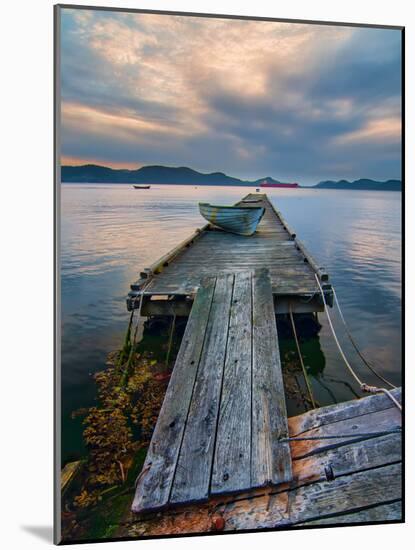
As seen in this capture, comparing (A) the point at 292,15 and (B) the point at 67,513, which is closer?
(B) the point at 67,513

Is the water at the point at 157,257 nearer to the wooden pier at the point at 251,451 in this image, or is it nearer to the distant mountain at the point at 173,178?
the distant mountain at the point at 173,178

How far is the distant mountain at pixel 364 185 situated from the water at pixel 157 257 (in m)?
0.04

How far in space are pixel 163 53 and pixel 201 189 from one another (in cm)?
90

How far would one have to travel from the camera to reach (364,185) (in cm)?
267

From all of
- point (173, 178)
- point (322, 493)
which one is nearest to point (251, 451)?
point (322, 493)

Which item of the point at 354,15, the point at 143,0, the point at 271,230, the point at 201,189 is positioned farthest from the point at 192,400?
the point at 271,230

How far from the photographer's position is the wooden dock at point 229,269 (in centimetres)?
352

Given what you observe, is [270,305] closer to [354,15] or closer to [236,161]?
[236,161]

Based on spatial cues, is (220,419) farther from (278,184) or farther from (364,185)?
(364,185)

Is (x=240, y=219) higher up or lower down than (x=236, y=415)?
higher up

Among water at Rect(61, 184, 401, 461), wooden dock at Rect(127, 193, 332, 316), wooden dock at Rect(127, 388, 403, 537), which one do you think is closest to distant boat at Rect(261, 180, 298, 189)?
water at Rect(61, 184, 401, 461)

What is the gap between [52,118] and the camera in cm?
210

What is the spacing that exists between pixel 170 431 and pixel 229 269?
83.2 inches

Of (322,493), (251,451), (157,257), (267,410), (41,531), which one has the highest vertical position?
(157,257)
